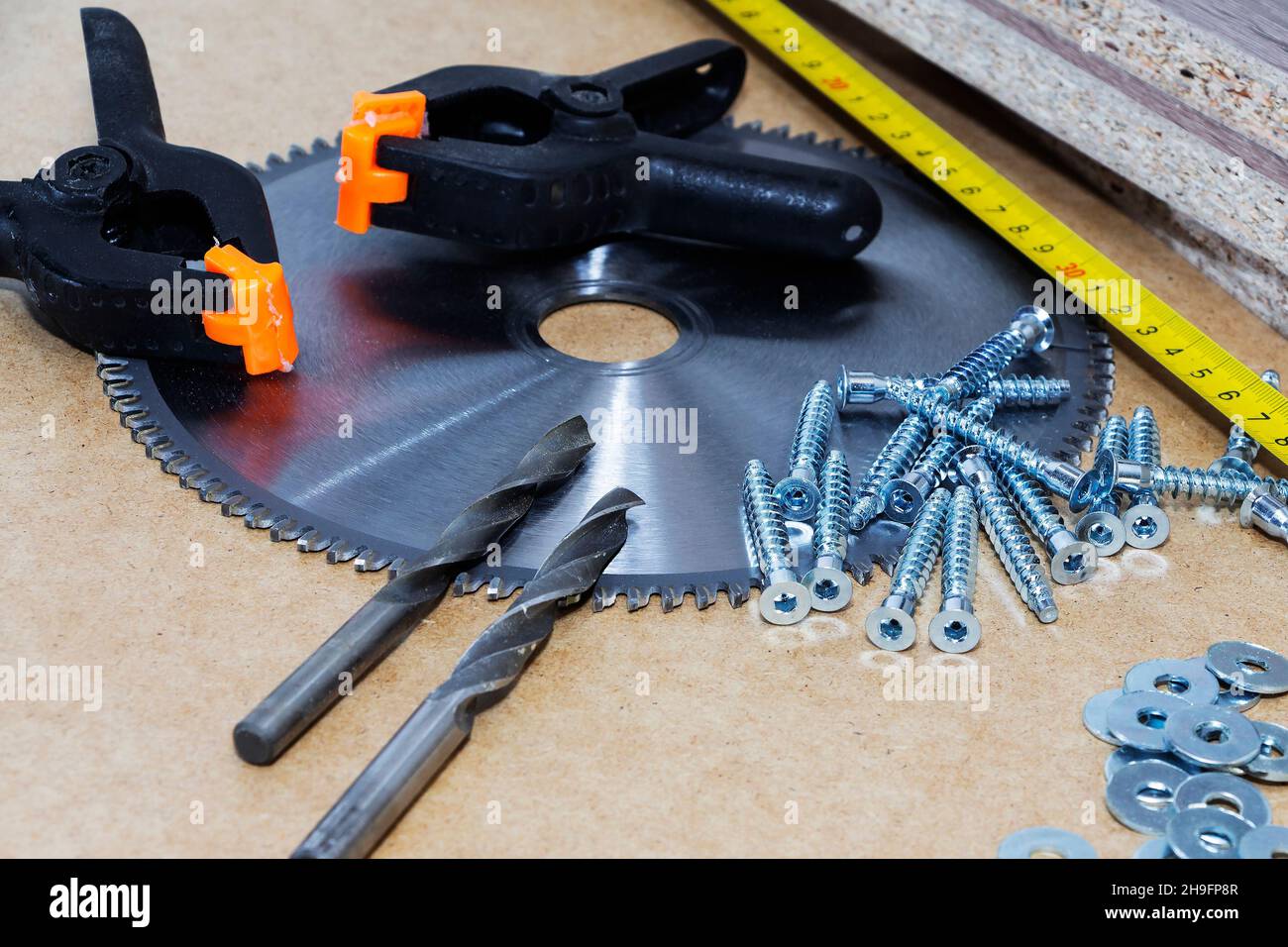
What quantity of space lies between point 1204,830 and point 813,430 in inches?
27.2

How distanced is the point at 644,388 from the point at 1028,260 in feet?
2.37

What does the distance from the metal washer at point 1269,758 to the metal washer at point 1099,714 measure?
0.46 ft

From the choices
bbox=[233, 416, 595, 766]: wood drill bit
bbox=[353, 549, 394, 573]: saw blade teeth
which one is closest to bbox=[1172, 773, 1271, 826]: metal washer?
bbox=[233, 416, 595, 766]: wood drill bit

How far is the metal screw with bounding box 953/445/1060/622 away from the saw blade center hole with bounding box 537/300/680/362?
48 cm

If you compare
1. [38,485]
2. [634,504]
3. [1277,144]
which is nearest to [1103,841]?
[634,504]

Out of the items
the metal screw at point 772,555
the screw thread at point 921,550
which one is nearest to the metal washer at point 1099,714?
the screw thread at point 921,550

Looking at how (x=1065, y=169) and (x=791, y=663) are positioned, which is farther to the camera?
(x=1065, y=169)

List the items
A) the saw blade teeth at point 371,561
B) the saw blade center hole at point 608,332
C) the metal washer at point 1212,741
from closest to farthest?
the metal washer at point 1212,741 → the saw blade teeth at point 371,561 → the saw blade center hole at point 608,332

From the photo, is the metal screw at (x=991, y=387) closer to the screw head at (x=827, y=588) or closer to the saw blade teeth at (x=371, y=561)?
the screw head at (x=827, y=588)

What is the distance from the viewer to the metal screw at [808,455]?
6.13 feet

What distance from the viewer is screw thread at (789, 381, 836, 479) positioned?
1.91m

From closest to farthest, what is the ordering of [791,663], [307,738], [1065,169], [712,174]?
[307,738]
[791,663]
[712,174]
[1065,169]

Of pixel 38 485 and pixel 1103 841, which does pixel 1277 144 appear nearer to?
pixel 1103 841

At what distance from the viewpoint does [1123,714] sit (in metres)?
1.66
